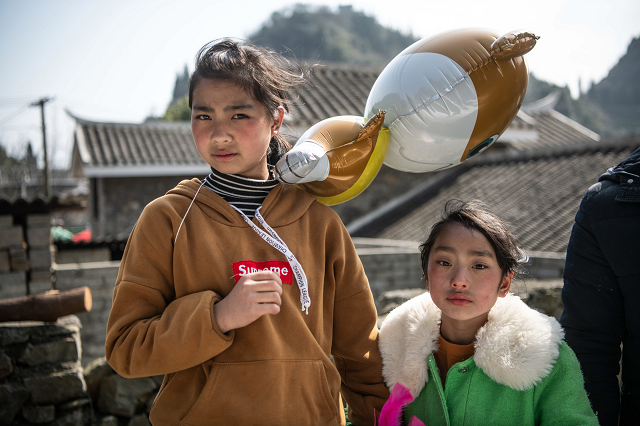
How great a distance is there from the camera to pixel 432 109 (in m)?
1.50

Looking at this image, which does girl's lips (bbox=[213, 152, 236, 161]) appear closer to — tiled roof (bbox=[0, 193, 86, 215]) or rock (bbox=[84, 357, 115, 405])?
rock (bbox=[84, 357, 115, 405])

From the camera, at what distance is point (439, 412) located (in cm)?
152

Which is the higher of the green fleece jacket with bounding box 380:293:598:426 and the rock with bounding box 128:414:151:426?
the green fleece jacket with bounding box 380:293:598:426

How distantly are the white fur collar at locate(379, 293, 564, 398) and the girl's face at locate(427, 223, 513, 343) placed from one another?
0.07 meters

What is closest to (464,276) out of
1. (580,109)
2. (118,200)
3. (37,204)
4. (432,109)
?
(432,109)

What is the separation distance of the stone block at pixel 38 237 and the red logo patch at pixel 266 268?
4.75 m

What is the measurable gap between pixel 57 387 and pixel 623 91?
52029mm

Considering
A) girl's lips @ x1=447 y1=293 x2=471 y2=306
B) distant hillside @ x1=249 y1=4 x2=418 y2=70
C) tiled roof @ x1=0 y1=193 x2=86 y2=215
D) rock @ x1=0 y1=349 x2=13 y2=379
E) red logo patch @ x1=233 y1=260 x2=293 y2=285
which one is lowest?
rock @ x1=0 y1=349 x2=13 y2=379

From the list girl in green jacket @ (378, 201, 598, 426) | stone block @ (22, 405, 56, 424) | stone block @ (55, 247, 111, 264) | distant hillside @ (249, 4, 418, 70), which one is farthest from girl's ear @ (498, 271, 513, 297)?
distant hillside @ (249, 4, 418, 70)

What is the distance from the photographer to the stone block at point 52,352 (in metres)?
3.15

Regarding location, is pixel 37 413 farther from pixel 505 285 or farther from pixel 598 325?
pixel 598 325

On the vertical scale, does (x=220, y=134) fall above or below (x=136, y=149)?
above

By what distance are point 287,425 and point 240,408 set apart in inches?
5.6

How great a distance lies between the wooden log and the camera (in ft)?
10.6
